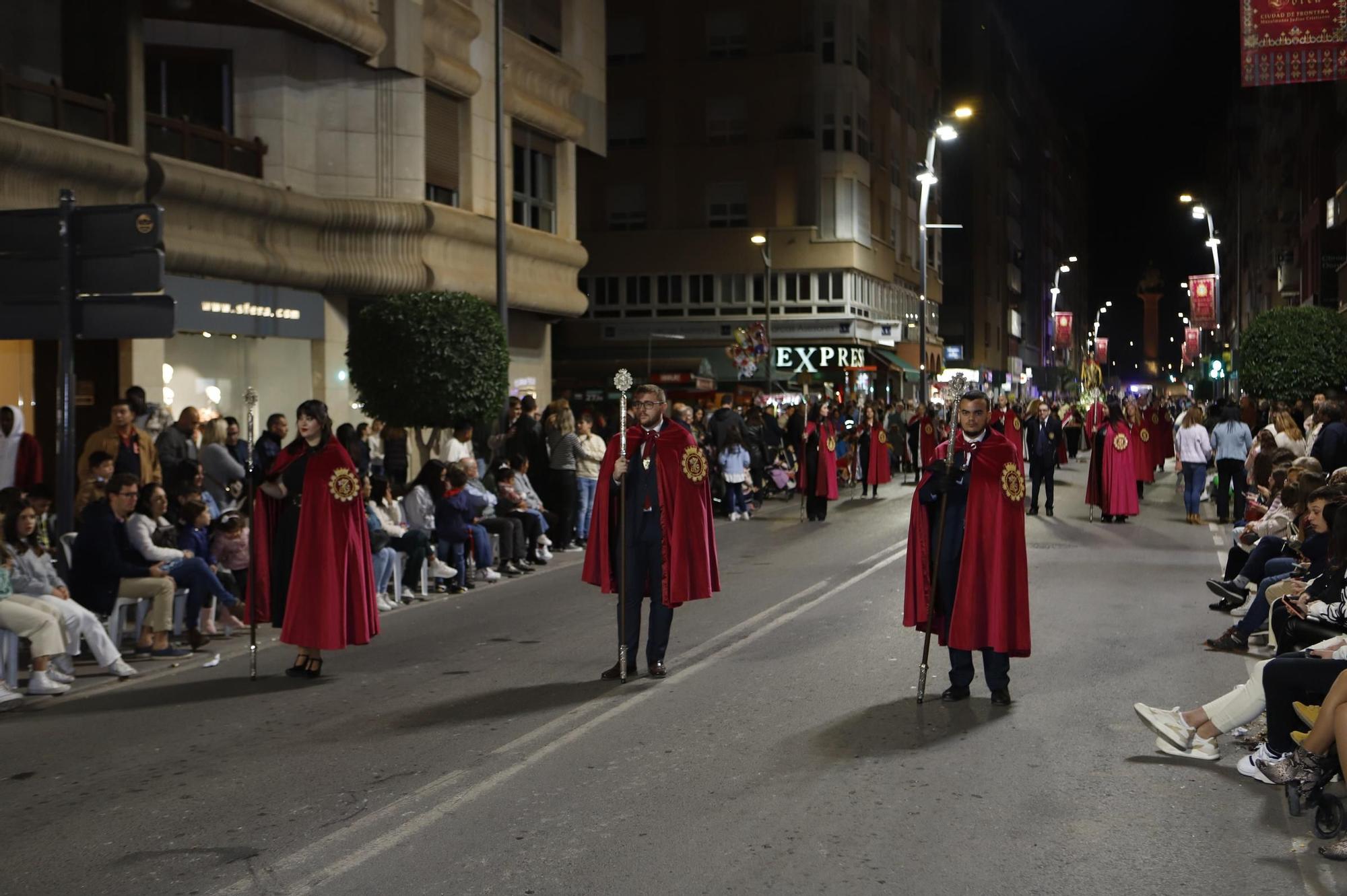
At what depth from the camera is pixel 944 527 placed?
9.66 m

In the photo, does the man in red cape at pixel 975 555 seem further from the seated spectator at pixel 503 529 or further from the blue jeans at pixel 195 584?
the seated spectator at pixel 503 529

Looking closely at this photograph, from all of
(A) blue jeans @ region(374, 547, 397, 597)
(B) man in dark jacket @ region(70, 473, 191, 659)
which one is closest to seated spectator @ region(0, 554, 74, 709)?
(B) man in dark jacket @ region(70, 473, 191, 659)

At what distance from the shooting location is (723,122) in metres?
58.5

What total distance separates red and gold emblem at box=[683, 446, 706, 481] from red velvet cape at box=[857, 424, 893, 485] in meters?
21.0

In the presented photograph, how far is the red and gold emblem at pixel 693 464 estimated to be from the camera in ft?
34.5

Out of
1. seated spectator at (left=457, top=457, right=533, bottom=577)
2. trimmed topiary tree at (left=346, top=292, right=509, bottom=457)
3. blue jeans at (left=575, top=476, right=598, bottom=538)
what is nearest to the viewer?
seated spectator at (left=457, top=457, right=533, bottom=577)

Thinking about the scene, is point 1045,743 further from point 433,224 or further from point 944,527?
point 433,224

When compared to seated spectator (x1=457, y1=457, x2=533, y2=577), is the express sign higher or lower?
higher

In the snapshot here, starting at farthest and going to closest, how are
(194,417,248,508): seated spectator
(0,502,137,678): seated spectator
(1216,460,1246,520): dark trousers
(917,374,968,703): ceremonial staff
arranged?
(1216,460,1246,520): dark trousers < (194,417,248,508): seated spectator < (0,502,137,678): seated spectator < (917,374,968,703): ceremonial staff

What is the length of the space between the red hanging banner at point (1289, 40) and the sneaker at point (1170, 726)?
13476 mm

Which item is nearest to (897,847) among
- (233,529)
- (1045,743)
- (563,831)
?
(563,831)

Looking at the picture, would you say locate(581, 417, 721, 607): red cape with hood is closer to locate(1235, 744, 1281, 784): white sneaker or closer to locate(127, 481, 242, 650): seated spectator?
locate(127, 481, 242, 650): seated spectator

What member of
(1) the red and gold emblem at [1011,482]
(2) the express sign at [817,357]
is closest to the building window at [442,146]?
(1) the red and gold emblem at [1011,482]

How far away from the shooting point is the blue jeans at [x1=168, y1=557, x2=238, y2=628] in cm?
1236
